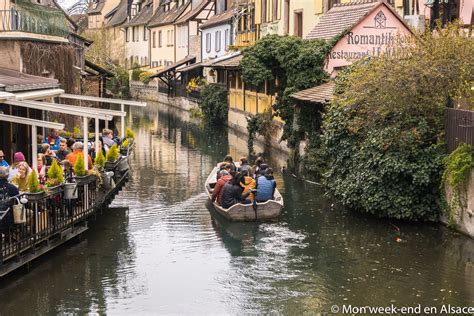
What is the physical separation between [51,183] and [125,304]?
313cm

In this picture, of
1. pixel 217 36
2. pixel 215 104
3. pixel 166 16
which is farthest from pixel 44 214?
pixel 166 16

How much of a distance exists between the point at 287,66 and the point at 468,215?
11575 millimetres

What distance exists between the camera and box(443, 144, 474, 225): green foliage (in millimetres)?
16062

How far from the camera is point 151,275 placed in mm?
14141

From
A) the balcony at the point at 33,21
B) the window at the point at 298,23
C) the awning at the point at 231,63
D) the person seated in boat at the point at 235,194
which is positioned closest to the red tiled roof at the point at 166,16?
the awning at the point at 231,63

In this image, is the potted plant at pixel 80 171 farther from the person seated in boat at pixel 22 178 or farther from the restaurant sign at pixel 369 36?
the restaurant sign at pixel 369 36

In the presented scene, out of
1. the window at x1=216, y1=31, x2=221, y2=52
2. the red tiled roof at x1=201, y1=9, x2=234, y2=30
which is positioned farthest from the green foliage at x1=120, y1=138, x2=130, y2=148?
the window at x1=216, y1=31, x2=221, y2=52

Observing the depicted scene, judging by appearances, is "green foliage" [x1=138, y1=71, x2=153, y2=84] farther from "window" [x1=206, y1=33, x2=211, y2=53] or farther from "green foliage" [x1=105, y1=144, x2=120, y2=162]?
"green foliage" [x1=105, y1=144, x2=120, y2=162]

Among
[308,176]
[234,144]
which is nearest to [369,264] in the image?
[308,176]

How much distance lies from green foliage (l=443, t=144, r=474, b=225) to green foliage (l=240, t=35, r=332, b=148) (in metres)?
9.35

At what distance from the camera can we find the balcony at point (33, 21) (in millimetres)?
22298

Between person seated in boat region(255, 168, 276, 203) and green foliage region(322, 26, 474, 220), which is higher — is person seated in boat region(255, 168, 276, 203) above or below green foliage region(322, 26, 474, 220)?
below
